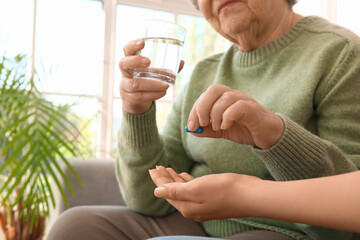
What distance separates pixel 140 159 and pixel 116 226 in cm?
19

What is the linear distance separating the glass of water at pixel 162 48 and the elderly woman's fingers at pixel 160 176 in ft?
0.69

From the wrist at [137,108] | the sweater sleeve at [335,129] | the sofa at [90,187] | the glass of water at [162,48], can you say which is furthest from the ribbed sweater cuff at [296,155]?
the sofa at [90,187]

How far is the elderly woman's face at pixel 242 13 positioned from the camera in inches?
36.8

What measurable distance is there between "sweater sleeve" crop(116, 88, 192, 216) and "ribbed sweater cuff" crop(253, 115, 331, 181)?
400mm

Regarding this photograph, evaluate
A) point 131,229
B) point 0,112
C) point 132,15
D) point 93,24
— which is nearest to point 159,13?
point 132,15

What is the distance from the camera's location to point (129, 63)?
0.77 metres

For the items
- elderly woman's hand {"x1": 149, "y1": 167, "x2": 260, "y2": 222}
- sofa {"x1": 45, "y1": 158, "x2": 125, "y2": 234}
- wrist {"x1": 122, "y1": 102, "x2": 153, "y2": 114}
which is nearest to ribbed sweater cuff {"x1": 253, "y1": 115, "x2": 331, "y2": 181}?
elderly woman's hand {"x1": 149, "y1": 167, "x2": 260, "y2": 222}

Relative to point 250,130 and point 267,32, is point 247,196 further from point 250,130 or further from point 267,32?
point 267,32

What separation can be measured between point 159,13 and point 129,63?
2.87 metres

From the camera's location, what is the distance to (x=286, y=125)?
0.63 meters

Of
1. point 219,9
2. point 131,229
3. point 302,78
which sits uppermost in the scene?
point 219,9

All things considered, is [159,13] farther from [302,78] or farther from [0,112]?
[302,78]

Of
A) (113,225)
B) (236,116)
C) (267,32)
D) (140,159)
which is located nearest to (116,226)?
(113,225)

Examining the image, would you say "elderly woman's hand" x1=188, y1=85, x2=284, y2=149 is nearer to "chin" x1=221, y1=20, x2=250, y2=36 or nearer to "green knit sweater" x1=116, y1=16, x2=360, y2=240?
"green knit sweater" x1=116, y1=16, x2=360, y2=240
